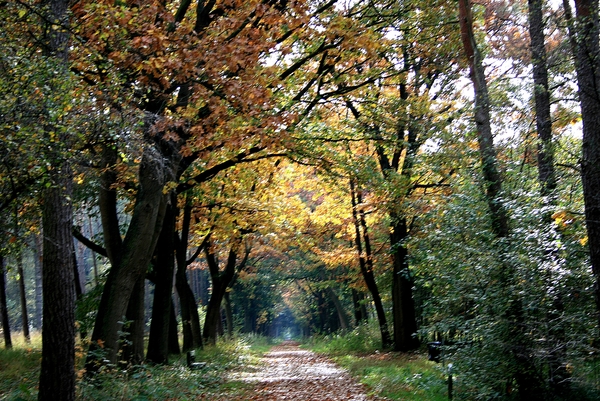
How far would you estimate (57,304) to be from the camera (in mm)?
8008

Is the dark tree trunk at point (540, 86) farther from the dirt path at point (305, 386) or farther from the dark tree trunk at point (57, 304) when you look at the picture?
the dark tree trunk at point (57, 304)

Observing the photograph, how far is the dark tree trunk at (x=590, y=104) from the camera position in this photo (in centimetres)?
743

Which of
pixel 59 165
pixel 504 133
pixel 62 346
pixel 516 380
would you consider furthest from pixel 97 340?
pixel 504 133

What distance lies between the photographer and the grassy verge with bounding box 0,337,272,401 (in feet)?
30.7

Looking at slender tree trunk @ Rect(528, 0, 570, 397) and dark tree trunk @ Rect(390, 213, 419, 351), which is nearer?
slender tree trunk @ Rect(528, 0, 570, 397)

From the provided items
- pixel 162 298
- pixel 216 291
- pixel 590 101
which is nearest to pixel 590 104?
pixel 590 101

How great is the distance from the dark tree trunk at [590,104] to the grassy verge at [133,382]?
25.9 ft

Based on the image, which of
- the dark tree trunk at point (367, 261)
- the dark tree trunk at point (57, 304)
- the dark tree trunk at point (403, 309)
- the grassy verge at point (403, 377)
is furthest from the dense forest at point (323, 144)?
the dark tree trunk at point (367, 261)

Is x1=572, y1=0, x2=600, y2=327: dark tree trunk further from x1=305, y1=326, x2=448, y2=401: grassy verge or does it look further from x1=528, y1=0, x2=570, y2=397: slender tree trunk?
x1=305, y1=326, x2=448, y2=401: grassy verge

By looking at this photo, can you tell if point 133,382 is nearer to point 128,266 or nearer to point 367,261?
point 128,266

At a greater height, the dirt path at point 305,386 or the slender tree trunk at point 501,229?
the slender tree trunk at point 501,229

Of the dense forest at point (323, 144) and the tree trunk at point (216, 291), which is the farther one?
the tree trunk at point (216, 291)

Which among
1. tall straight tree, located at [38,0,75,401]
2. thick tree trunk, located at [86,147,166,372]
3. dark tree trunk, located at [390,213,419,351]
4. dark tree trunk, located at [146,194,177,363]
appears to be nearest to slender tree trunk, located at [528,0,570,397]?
thick tree trunk, located at [86,147,166,372]

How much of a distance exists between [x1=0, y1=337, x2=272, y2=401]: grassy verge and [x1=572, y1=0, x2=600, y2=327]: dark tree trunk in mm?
7898
